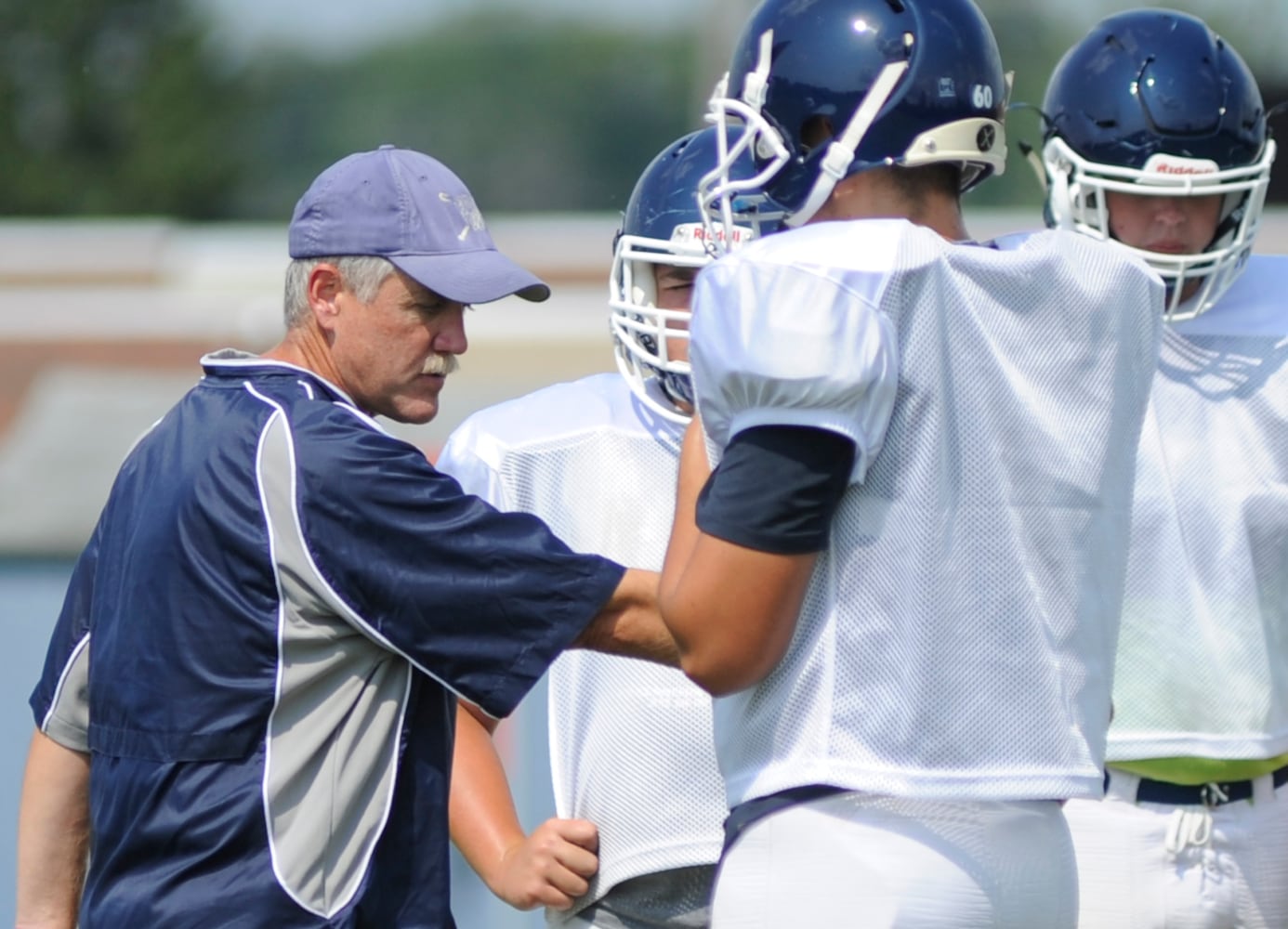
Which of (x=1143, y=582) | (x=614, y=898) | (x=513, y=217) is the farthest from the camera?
(x=513, y=217)

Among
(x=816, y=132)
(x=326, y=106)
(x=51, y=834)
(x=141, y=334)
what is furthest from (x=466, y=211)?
(x=326, y=106)

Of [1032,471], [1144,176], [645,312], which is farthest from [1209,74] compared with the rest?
[1032,471]

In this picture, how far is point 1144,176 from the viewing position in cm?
294

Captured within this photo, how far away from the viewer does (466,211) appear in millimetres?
2650

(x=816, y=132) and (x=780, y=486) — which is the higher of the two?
(x=816, y=132)

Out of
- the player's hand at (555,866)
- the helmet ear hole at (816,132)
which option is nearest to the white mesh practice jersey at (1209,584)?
the player's hand at (555,866)

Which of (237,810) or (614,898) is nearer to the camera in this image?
(237,810)

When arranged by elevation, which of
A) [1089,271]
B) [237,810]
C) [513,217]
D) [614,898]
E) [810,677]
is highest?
[1089,271]

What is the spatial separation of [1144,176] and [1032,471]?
107 centimetres

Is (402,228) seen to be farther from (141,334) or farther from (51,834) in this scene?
(141,334)

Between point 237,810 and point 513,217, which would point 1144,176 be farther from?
point 513,217

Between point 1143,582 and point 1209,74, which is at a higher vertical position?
point 1209,74

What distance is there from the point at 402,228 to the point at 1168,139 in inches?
48.1

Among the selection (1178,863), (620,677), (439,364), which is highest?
(439,364)
